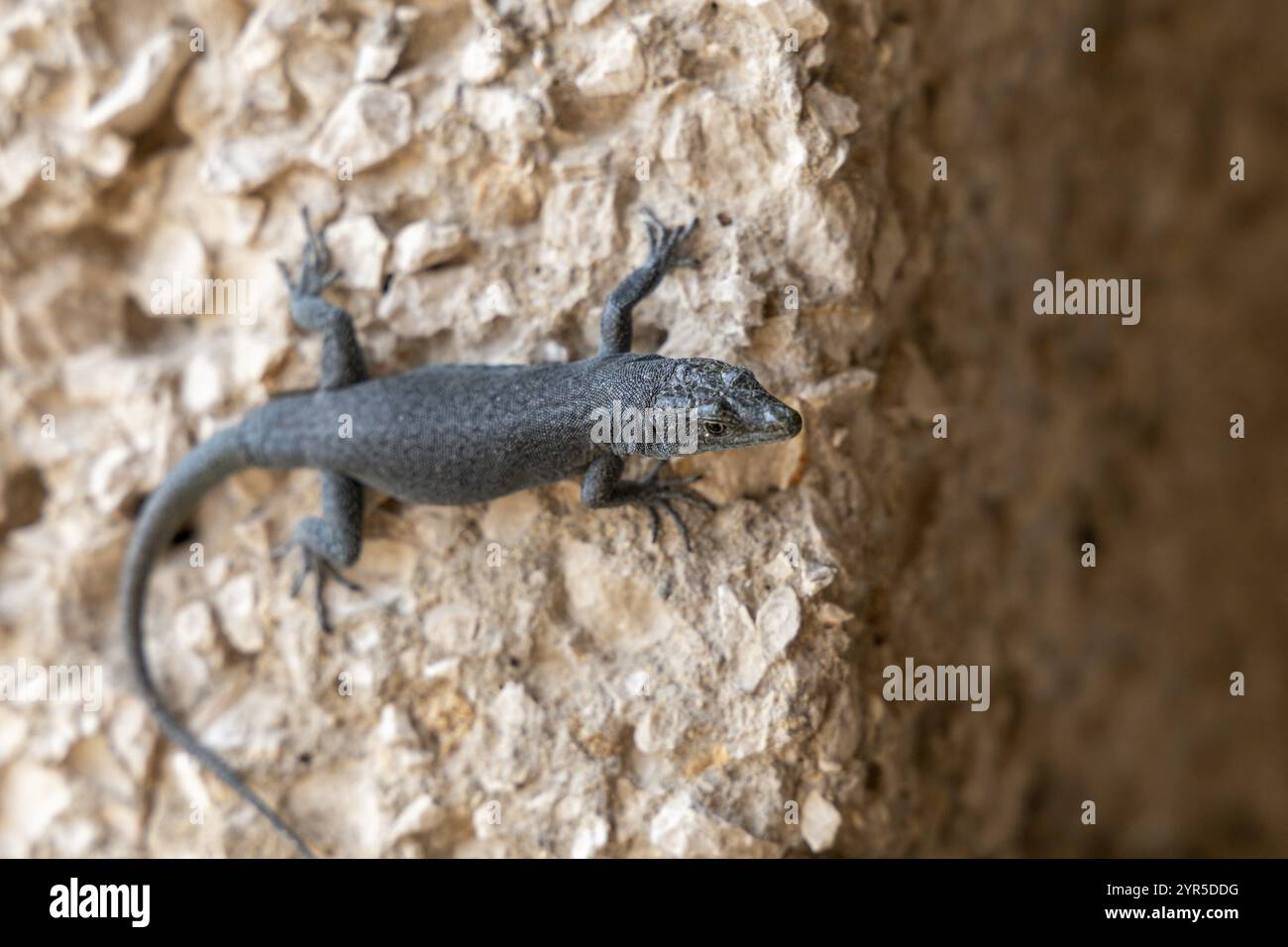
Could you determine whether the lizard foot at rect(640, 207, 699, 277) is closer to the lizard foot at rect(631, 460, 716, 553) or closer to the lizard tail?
the lizard foot at rect(631, 460, 716, 553)

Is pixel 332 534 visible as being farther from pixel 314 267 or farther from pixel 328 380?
pixel 314 267

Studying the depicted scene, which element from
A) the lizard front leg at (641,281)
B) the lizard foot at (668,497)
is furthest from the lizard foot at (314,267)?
the lizard foot at (668,497)

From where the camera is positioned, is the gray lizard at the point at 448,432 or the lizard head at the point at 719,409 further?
the gray lizard at the point at 448,432

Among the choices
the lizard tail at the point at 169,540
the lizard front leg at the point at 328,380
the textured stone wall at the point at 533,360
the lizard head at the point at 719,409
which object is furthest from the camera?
the lizard tail at the point at 169,540

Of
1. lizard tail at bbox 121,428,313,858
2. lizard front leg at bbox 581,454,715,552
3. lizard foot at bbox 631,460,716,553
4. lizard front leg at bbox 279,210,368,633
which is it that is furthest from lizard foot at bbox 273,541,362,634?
lizard foot at bbox 631,460,716,553

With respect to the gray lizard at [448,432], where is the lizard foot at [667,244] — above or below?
above

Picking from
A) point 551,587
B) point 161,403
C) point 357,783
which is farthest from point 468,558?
point 161,403

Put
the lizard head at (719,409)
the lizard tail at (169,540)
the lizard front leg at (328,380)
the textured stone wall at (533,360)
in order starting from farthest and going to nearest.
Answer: the lizard tail at (169,540)
the lizard front leg at (328,380)
the textured stone wall at (533,360)
the lizard head at (719,409)

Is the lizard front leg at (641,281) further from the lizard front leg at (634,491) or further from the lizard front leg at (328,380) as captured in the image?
the lizard front leg at (328,380)
